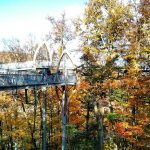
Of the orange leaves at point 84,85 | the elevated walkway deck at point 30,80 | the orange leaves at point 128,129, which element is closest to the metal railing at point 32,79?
the elevated walkway deck at point 30,80

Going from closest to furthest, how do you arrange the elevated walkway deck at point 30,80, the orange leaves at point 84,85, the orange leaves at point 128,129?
the elevated walkway deck at point 30,80
the orange leaves at point 128,129
the orange leaves at point 84,85

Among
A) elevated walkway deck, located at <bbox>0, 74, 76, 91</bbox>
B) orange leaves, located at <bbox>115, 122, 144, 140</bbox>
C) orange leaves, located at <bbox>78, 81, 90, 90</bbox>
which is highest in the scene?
elevated walkway deck, located at <bbox>0, 74, 76, 91</bbox>

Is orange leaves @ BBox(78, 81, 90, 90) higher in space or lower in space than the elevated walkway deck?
lower

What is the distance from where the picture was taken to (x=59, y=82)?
99.9ft

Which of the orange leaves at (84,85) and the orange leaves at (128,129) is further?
the orange leaves at (84,85)

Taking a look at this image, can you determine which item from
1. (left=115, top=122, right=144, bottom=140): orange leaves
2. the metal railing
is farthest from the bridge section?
(left=115, top=122, right=144, bottom=140): orange leaves

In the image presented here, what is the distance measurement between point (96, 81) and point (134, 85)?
2.90 m

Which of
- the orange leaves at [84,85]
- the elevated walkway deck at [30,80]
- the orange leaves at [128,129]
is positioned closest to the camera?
the elevated walkway deck at [30,80]

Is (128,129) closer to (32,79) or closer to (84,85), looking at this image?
(84,85)

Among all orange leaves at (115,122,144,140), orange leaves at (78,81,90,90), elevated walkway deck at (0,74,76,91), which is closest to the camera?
elevated walkway deck at (0,74,76,91)

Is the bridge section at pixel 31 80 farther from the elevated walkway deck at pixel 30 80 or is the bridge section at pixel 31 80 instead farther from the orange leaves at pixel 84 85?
the orange leaves at pixel 84 85

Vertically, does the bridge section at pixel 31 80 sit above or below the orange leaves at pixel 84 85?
above

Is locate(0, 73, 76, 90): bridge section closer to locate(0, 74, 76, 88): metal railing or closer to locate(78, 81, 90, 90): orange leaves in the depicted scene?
locate(0, 74, 76, 88): metal railing

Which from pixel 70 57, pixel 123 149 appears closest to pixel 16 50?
pixel 70 57
